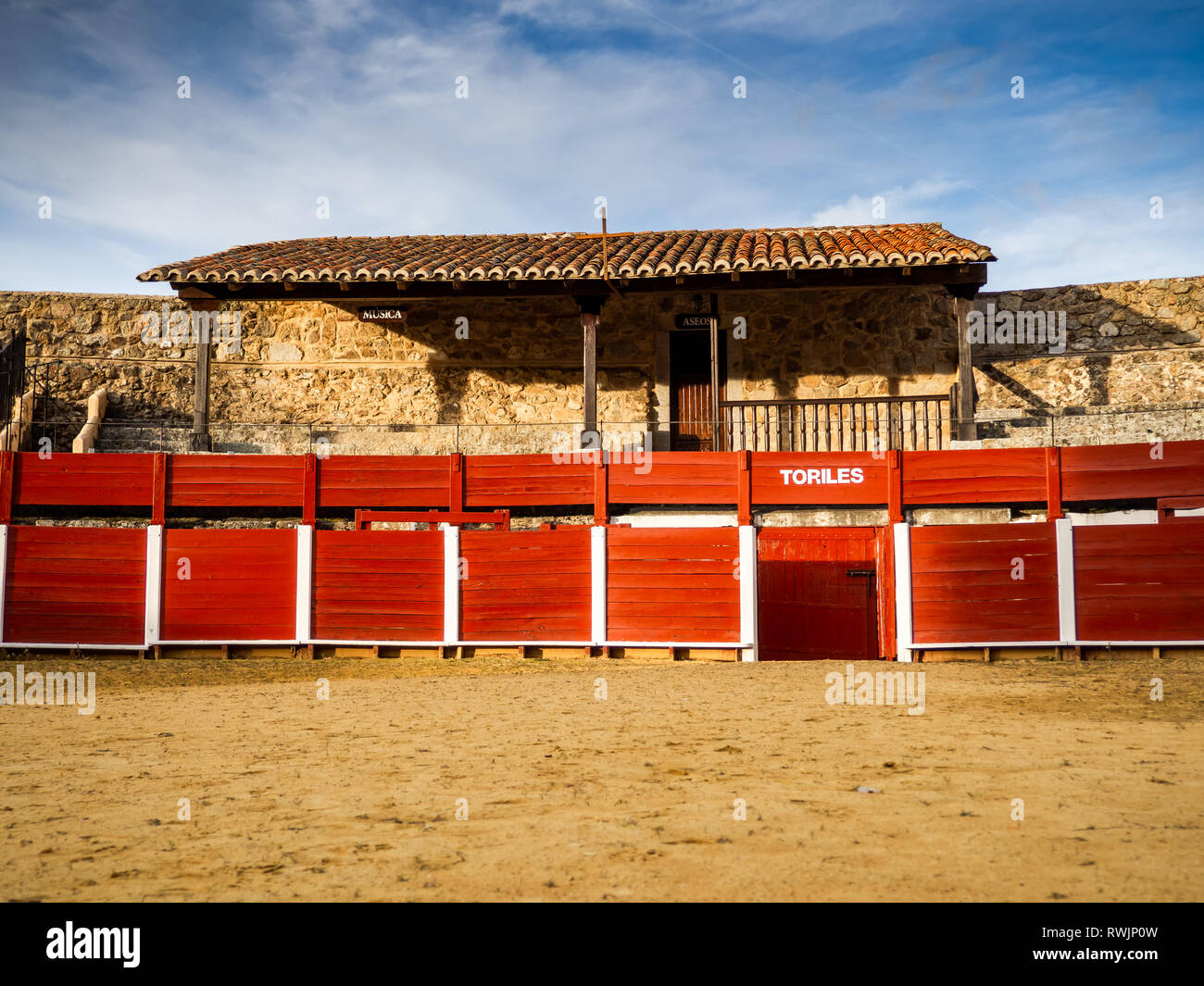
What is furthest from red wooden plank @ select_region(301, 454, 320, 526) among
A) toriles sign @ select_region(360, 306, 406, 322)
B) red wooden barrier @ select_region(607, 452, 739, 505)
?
red wooden barrier @ select_region(607, 452, 739, 505)

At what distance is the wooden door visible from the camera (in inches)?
401

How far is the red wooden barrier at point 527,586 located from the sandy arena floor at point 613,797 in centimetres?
271

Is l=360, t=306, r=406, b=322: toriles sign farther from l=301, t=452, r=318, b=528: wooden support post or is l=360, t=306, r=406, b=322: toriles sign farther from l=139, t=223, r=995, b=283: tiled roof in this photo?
l=301, t=452, r=318, b=528: wooden support post

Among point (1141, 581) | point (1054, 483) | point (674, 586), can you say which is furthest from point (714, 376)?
point (1141, 581)

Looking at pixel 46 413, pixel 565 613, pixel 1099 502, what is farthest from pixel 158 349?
pixel 1099 502

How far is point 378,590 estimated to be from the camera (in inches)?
396

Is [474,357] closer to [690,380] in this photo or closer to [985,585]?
[690,380]

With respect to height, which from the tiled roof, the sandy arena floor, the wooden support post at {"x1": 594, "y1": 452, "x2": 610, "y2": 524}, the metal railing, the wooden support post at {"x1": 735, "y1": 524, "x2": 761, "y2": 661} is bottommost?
the sandy arena floor

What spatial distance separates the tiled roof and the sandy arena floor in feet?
19.7

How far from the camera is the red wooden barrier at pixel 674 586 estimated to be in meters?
9.76

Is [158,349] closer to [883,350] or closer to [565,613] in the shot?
[565,613]

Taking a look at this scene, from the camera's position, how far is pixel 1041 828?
337cm

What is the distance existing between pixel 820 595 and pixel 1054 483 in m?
2.83

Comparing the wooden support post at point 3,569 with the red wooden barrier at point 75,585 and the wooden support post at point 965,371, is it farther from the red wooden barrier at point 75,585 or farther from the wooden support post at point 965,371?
the wooden support post at point 965,371
